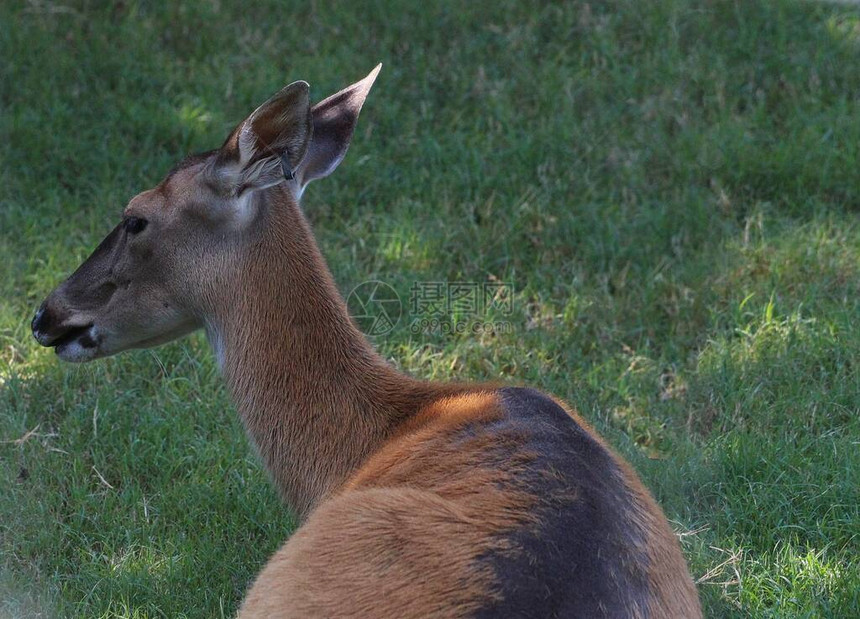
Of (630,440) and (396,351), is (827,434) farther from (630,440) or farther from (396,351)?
(396,351)

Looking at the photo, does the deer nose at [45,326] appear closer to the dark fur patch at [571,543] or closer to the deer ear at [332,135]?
the deer ear at [332,135]

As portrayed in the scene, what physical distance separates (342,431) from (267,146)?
102 centimetres

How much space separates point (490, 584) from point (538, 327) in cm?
315

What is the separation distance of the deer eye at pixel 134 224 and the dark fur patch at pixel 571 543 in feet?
5.36

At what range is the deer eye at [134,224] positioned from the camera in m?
4.62

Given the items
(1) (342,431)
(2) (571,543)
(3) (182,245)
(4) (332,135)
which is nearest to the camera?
(2) (571,543)

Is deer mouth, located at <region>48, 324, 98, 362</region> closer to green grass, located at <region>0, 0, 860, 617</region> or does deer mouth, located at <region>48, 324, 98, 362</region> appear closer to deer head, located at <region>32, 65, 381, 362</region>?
deer head, located at <region>32, 65, 381, 362</region>

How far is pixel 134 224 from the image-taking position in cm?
463

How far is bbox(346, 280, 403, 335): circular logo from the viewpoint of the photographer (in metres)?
6.26

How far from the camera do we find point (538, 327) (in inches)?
245

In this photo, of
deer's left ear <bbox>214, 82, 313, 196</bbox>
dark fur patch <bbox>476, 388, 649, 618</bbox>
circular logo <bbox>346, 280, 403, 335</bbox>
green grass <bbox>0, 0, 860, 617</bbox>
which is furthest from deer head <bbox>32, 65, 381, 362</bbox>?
circular logo <bbox>346, 280, 403, 335</bbox>

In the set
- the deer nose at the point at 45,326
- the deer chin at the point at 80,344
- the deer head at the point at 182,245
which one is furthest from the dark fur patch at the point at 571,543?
the deer nose at the point at 45,326

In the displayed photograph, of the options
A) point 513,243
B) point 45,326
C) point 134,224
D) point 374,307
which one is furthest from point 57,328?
point 513,243

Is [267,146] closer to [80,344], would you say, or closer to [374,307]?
[80,344]
